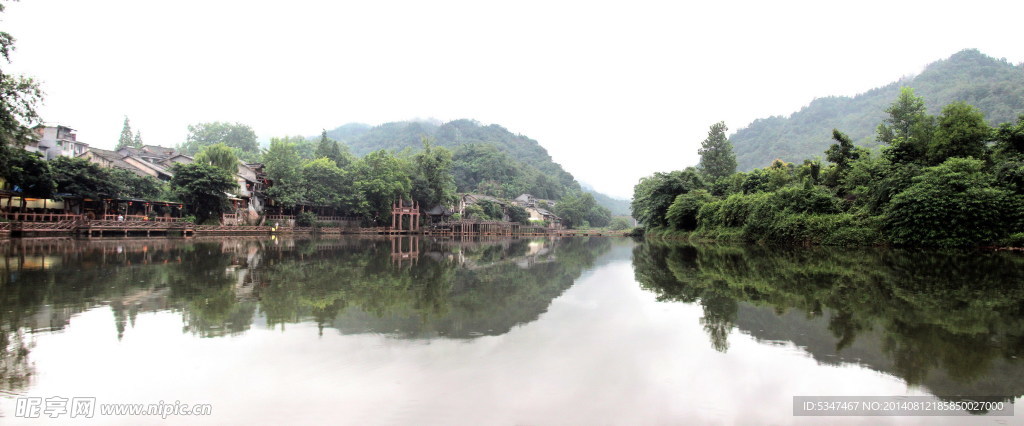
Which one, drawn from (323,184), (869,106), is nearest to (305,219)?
(323,184)

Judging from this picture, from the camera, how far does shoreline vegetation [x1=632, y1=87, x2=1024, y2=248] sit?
53.7 ft

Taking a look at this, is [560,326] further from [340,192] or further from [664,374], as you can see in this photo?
[340,192]

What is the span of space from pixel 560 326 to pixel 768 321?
9.11ft

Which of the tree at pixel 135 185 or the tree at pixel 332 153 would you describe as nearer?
the tree at pixel 135 185

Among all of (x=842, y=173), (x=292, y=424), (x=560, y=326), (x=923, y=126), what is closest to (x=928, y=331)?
(x=560, y=326)

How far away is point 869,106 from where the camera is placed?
120 m

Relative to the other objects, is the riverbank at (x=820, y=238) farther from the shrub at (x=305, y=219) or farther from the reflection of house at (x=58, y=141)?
the reflection of house at (x=58, y=141)

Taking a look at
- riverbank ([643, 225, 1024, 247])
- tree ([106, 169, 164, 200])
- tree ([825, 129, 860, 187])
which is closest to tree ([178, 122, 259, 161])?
tree ([106, 169, 164, 200])

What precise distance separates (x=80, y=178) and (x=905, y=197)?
1634 inches

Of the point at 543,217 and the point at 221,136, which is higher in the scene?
the point at 221,136

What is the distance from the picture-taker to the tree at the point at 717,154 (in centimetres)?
5056

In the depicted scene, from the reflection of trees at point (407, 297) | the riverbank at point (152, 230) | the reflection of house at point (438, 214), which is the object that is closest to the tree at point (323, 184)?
the riverbank at point (152, 230)

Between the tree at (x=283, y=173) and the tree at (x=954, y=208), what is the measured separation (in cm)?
4195

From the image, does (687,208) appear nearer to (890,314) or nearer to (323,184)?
(890,314)
